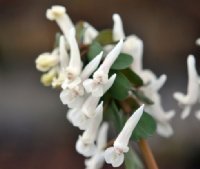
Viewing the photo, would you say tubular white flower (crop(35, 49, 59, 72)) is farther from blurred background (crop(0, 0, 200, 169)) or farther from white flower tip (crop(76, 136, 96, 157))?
blurred background (crop(0, 0, 200, 169))

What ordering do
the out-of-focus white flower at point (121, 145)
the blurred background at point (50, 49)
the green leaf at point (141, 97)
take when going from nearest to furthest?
the out-of-focus white flower at point (121, 145) < the green leaf at point (141, 97) < the blurred background at point (50, 49)

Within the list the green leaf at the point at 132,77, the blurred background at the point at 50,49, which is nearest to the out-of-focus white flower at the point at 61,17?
the green leaf at the point at 132,77

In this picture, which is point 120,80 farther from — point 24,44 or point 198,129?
point 24,44

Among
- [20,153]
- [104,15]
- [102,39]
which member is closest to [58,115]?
[20,153]

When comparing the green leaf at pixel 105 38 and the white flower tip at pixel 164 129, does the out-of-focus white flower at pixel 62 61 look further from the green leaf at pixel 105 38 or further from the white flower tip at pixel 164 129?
the white flower tip at pixel 164 129

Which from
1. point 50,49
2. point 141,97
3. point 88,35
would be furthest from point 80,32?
point 50,49

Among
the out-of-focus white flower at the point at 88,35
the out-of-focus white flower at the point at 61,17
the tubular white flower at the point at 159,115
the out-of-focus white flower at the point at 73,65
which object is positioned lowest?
the tubular white flower at the point at 159,115
